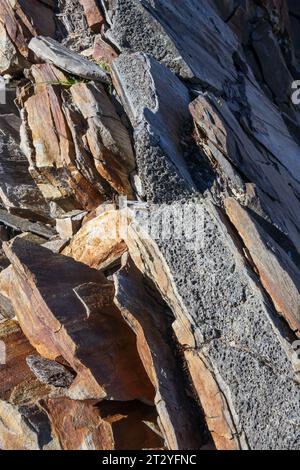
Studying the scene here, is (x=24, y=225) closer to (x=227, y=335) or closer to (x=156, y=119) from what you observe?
(x=156, y=119)

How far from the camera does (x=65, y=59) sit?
6.77 m

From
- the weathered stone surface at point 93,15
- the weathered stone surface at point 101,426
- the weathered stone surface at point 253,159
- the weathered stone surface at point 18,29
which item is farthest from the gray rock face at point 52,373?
the weathered stone surface at point 93,15

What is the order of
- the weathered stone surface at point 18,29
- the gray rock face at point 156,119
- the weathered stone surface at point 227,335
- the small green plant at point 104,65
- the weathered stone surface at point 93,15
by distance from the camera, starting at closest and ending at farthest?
the weathered stone surface at point 227,335, the gray rock face at point 156,119, the small green plant at point 104,65, the weathered stone surface at point 93,15, the weathered stone surface at point 18,29

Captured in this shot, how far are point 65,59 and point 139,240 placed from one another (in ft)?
8.04

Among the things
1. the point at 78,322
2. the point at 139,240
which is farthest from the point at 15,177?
the point at 78,322

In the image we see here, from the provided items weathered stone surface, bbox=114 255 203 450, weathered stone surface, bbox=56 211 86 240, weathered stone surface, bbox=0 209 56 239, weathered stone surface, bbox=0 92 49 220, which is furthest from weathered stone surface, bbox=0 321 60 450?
weathered stone surface, bbox=0 92 49 220

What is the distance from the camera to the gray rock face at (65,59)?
6.60m

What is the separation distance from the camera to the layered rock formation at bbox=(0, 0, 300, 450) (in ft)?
15.5

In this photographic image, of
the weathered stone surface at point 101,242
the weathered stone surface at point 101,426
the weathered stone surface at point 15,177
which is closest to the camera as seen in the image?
the weathered stone surface at point 101,426

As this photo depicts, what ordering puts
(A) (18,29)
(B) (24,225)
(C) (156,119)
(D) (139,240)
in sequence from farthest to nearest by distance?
(A) (18,29)
(B) (24,225)
(C) (156,119)
(D) (139,240)

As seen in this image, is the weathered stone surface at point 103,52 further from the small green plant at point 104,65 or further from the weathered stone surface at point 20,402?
the weathered stone surface at point 20,402

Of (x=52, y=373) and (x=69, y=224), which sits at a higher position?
(x=69, y=224)

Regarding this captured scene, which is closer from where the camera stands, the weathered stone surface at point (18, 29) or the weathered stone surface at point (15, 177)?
the weathered stone surface at point (15, 177)

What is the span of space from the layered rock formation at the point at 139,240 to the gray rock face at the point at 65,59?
0.08 ft
